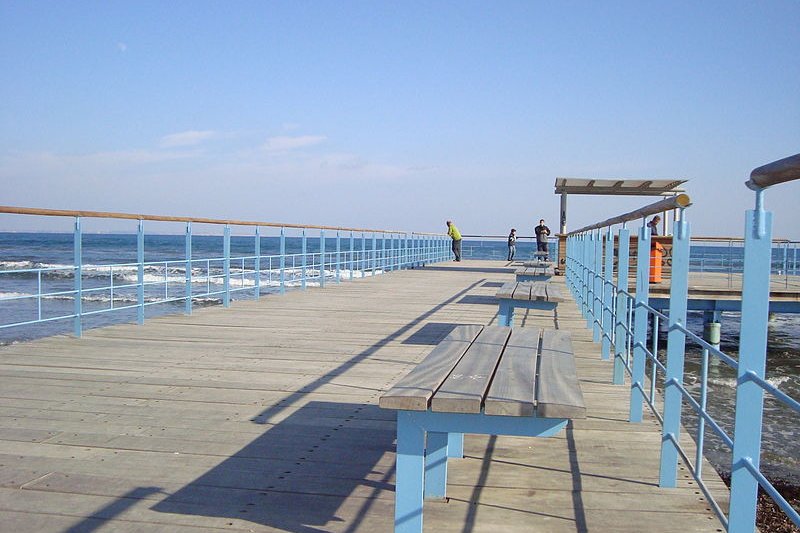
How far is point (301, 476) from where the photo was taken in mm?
2990

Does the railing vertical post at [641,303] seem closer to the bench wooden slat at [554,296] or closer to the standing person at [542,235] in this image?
the bench wooden slat at [554,296]

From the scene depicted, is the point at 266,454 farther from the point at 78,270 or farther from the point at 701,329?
the point at 701,329

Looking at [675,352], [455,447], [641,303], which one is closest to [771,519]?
[641,303]

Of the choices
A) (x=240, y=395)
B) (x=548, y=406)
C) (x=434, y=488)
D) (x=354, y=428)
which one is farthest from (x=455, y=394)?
(x=240, y=395)

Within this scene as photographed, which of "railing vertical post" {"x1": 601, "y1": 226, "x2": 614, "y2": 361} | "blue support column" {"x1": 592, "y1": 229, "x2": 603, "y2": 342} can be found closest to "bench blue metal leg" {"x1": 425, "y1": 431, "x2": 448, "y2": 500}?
"railing vertical post" {"x1": 601, "y1": 226, "x2": 614, "y2": 361}

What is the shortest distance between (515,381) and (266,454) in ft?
4.10

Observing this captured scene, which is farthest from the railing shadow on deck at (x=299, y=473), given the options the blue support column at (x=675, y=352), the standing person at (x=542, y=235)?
the standing person at (x=542, y=235)

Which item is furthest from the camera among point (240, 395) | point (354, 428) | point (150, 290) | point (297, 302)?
point (150, 290)

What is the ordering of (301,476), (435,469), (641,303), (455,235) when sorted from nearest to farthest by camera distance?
1. (435,469)
2. (301,476)
3. (641,303)
4. (455,235)

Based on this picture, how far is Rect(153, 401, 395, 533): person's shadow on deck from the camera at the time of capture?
8.57 feet

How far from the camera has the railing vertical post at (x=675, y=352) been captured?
8.95ft

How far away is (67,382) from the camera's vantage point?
15.2 ft

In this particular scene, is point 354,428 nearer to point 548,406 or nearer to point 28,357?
point 548,406

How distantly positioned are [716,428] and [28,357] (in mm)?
4644
